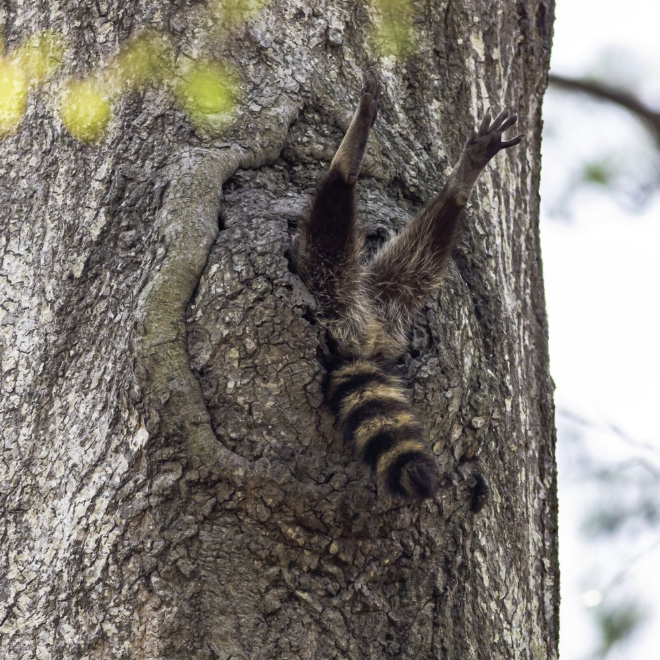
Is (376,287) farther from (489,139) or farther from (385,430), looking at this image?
(385,430)

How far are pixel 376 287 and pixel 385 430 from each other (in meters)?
1.10

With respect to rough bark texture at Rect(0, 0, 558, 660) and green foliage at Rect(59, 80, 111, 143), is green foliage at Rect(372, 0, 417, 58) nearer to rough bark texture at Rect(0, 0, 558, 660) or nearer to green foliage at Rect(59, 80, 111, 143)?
rough bark texture at Rect(0, 0, 558, 660)

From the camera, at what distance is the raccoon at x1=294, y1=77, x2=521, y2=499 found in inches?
72.1

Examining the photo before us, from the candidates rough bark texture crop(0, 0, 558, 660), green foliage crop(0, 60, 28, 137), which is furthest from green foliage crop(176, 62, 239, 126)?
green foliage crop(0, 60, 28, 137)

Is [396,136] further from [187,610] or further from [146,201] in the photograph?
[187,610]

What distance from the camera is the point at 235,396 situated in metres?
1.80

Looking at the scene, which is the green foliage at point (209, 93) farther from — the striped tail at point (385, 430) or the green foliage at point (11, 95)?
the striped tail at point (385, 430)

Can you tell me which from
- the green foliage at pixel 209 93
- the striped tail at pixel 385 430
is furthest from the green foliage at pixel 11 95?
the striped tail at pixel 385 430

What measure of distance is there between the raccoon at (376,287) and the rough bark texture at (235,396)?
6 cm

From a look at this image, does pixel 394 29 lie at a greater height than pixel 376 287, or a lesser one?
greater

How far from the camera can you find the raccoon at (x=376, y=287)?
1830 mm

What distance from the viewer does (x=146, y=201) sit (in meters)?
2.04

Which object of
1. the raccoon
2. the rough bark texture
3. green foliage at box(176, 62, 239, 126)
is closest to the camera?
the rough bark texture

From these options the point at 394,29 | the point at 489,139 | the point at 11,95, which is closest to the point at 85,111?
the point at 11,95
